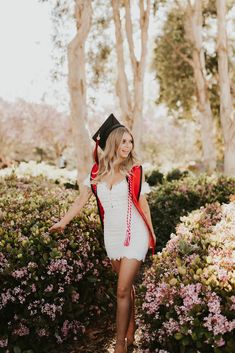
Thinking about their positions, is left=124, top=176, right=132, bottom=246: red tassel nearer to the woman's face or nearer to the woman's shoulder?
the woman's shoulder

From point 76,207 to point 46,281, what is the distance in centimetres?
77

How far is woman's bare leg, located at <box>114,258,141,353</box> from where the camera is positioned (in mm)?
3957

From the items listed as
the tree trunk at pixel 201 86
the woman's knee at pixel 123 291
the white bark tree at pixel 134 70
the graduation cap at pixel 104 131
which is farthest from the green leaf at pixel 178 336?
the tree trunk at pixel 201 86

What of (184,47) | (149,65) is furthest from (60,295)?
(149,65)

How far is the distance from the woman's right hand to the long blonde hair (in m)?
0.60

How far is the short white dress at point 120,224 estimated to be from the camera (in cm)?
408

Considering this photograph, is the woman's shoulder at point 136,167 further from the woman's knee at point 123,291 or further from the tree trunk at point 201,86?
the tree trunk at point 201,86

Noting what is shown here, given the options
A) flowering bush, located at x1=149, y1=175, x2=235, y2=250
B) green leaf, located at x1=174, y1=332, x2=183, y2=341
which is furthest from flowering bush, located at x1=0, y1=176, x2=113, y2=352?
flowering bush, located at x1=149, y1=175, x2=235, y2=250

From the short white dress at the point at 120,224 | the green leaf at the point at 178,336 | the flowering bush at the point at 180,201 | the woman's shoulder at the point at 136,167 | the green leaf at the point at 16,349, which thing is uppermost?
the flowering bush at the point at 180,201

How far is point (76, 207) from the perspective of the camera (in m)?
4.53

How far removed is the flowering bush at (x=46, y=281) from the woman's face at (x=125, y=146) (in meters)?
1.13

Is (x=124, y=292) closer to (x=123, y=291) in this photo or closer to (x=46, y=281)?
(x=123, y=291)

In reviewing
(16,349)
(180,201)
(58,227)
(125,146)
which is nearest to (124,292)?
(58,227)

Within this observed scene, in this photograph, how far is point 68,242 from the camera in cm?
476
